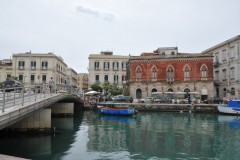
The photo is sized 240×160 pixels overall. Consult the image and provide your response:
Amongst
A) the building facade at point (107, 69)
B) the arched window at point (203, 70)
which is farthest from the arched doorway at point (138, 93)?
the arched window at point (203, 70)

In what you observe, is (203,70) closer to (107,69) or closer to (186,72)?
(186,72)

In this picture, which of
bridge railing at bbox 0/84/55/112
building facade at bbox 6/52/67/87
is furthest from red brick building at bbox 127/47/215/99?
bridge railing at bbox 0/84/55/112

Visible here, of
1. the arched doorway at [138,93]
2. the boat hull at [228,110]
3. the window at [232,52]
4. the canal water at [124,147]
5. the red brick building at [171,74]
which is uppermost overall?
the window at [232,52]

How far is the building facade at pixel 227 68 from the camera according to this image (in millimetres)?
53312

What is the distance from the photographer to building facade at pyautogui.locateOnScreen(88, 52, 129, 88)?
3081 inches

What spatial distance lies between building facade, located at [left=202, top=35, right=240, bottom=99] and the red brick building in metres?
2.64

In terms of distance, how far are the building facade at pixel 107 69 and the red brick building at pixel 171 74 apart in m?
14.2

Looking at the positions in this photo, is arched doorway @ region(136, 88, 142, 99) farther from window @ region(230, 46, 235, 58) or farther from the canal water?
the canal water

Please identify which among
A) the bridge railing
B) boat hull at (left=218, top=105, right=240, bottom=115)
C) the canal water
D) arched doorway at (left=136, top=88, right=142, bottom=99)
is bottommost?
the canal water

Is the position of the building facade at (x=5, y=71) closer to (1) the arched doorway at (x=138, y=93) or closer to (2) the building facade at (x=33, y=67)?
(2) the building facade at (x=33, y=67)

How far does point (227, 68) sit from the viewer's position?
57.3 m

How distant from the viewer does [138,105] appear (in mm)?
52500

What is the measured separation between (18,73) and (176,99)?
45.7 metres

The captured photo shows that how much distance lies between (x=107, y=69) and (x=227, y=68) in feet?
117
